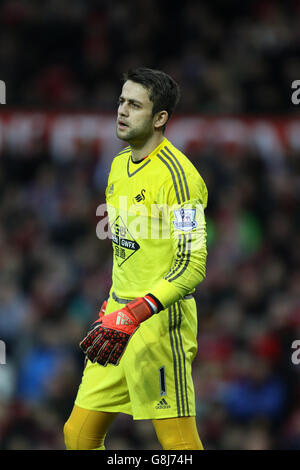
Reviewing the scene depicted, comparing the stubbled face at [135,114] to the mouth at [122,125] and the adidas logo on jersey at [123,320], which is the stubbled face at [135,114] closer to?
the mouth at [122,125]

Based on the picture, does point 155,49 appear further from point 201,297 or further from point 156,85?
point 156,85

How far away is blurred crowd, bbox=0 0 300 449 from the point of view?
29.1 feet

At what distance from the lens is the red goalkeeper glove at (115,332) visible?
4.42 metres

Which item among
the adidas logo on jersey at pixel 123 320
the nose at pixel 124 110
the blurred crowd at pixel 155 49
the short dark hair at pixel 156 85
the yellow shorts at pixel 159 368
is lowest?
the yellow shorts at pixel 159 368

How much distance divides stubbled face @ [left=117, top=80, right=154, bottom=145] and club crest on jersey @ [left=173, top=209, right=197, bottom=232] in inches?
21.4

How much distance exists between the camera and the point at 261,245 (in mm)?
10750

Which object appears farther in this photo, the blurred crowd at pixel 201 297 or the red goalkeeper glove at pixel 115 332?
the blurred crowd at pixel 201 297

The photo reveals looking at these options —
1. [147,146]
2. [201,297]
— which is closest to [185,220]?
[147,146]

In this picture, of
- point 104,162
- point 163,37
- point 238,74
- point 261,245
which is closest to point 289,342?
point 261,245

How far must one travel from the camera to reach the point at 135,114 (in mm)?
4762

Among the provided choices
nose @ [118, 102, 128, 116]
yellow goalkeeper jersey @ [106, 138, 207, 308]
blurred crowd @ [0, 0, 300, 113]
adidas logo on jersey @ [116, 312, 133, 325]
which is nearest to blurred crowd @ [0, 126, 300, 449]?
blurred crowd @ [0, 0, 300, 113]

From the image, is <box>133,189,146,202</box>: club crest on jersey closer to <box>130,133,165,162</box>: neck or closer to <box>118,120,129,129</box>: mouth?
<box>130,133,165,162</box>: neck

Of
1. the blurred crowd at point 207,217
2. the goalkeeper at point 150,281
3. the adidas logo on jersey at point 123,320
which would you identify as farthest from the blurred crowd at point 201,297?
the adidas logo on jersey at point 123,320

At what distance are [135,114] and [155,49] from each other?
7.76 metres
